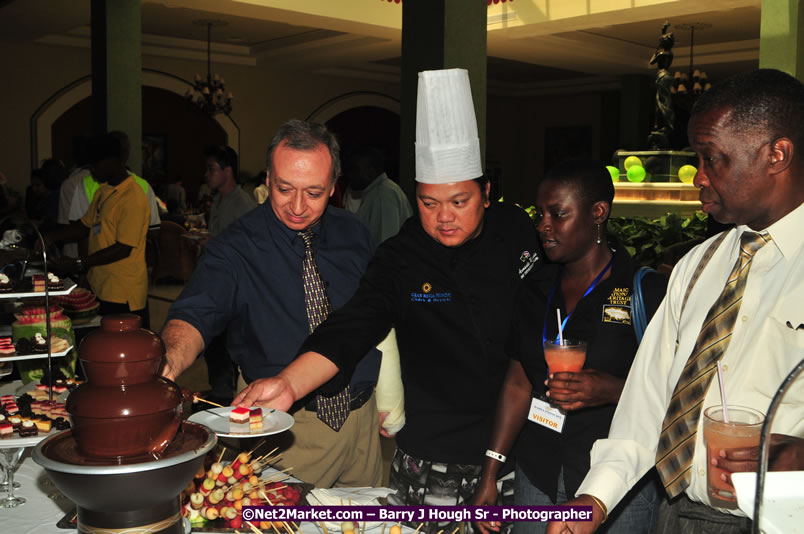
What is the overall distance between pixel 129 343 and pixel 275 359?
0.90 meters

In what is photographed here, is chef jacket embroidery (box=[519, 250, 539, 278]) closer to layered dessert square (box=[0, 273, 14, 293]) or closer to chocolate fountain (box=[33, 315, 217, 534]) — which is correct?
chocolate fountain (box=[33, 315, 217, 534])

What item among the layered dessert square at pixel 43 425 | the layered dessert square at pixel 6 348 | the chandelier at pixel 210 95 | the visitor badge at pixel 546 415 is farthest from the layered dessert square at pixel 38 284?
the chandelier at pixel 210 95

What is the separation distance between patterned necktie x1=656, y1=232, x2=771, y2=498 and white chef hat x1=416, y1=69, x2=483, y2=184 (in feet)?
2.55

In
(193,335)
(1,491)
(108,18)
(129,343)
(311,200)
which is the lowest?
(1,491)

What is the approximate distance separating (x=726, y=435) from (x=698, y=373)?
0.23 metres

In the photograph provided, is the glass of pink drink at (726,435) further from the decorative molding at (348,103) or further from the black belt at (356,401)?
the decorative molding at (348,103)

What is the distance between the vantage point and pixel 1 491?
1737mm

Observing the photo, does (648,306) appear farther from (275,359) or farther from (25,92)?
(25,92)

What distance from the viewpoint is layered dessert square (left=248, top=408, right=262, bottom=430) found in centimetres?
146

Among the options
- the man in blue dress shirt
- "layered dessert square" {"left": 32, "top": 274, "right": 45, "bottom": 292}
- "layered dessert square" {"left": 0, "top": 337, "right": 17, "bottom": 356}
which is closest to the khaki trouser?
the man in blue dress shirt

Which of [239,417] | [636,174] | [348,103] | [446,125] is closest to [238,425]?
[239,417]

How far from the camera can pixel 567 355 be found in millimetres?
1678

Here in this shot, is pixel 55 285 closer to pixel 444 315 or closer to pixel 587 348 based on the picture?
pixel 444 315

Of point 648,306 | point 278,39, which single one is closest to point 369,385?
point 648,306
